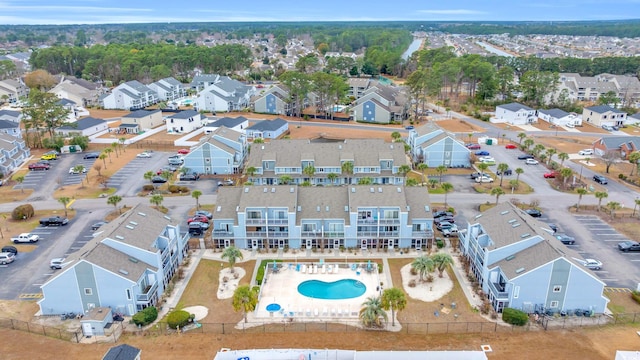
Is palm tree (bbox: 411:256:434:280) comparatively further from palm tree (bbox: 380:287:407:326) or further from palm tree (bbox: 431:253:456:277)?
palm tree (bbox: 380:287:407:326)

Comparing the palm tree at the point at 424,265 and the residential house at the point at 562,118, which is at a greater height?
the residential house at the point at 562,118

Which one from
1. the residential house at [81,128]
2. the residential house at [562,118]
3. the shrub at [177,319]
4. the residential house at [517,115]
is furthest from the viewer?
the residential house at [517,115]

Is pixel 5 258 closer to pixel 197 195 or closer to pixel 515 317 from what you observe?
pixel 197 195

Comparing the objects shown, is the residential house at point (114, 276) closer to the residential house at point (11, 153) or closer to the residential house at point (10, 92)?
the residential house at point (11, 153)

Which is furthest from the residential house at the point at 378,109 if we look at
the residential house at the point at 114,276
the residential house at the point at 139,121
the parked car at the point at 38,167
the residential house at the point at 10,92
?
the residential house at the point at 10,92

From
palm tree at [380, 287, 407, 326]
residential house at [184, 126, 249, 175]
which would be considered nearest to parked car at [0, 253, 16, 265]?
residential house at [184, 126, 249, 175]

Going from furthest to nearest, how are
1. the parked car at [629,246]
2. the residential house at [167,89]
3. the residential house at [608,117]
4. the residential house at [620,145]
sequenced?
the residential house at [167,89] < the residential house at [608,117] < the residential house at [620,145] < the parked car at [629,246]
